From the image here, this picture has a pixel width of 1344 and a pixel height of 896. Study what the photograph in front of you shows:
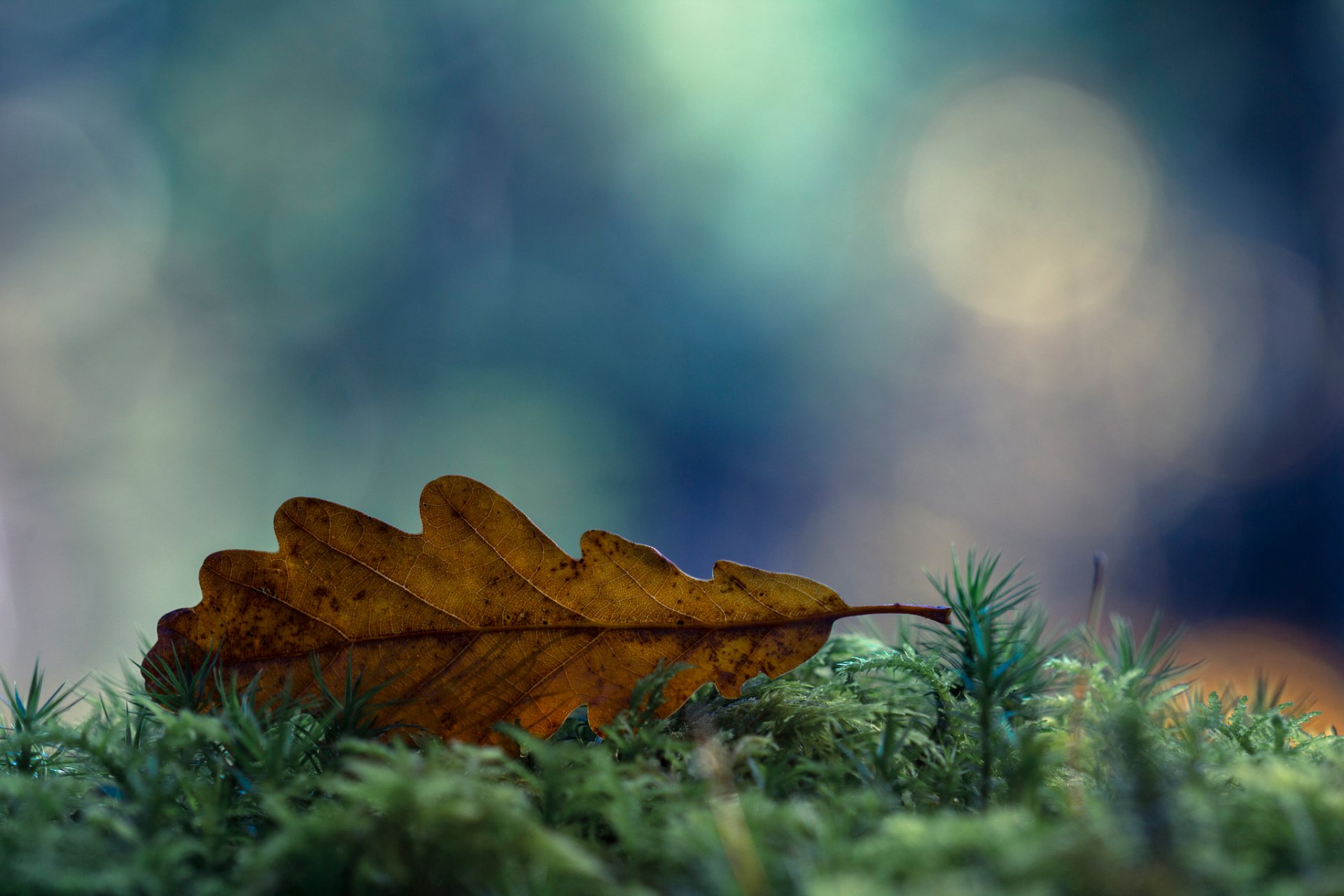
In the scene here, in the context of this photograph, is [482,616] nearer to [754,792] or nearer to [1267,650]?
[754,792]

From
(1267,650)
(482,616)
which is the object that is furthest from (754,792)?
(1267,650)

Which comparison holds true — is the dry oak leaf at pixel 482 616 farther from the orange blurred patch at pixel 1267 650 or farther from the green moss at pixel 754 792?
the orange blurred patch at pixel 1267 650

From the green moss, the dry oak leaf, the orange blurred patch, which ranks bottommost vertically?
the green moss

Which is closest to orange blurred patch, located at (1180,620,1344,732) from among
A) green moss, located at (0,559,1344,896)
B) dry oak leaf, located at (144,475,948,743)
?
green moss, located at (0,559,1344,896)

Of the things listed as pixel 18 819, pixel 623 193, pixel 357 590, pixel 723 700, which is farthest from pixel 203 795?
pixel 623 193

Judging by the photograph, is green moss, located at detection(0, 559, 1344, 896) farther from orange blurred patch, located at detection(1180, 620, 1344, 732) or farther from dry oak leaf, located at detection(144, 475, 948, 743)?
orange blurred patch, located at detection(1180, 620, 1344, 732)

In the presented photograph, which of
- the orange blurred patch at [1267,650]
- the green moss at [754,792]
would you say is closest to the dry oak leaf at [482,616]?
the green moss at [754,792]
